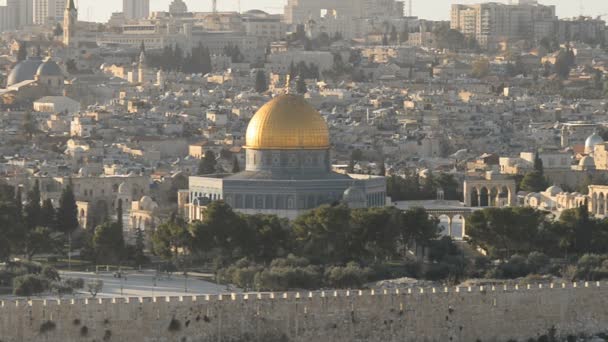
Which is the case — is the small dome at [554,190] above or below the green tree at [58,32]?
above

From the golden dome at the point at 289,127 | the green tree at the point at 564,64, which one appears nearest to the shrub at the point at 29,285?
the golden dome at the point at 289,127

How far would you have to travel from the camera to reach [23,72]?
131 meters

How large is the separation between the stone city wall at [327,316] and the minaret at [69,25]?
10648 centimetres

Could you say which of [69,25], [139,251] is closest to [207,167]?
[139,251]

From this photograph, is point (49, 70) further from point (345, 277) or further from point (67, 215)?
point (345, 277)

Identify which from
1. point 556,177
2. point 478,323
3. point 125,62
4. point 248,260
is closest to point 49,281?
point 248,260

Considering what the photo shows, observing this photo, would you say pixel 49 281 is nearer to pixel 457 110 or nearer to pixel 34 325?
pixel 34 325

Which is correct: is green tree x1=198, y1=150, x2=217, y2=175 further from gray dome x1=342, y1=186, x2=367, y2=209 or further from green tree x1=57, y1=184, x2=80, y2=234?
green tree x1=57, y1=184, x2=80, y2=234

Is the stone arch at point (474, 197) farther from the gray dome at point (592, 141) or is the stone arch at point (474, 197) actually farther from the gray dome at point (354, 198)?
the gray dome at point (592, 141)

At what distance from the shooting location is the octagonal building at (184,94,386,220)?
207 ft

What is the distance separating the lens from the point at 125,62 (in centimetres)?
14762

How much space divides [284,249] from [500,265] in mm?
4270

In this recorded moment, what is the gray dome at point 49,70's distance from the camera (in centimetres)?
12619

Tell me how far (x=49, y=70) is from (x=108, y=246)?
7089cm
